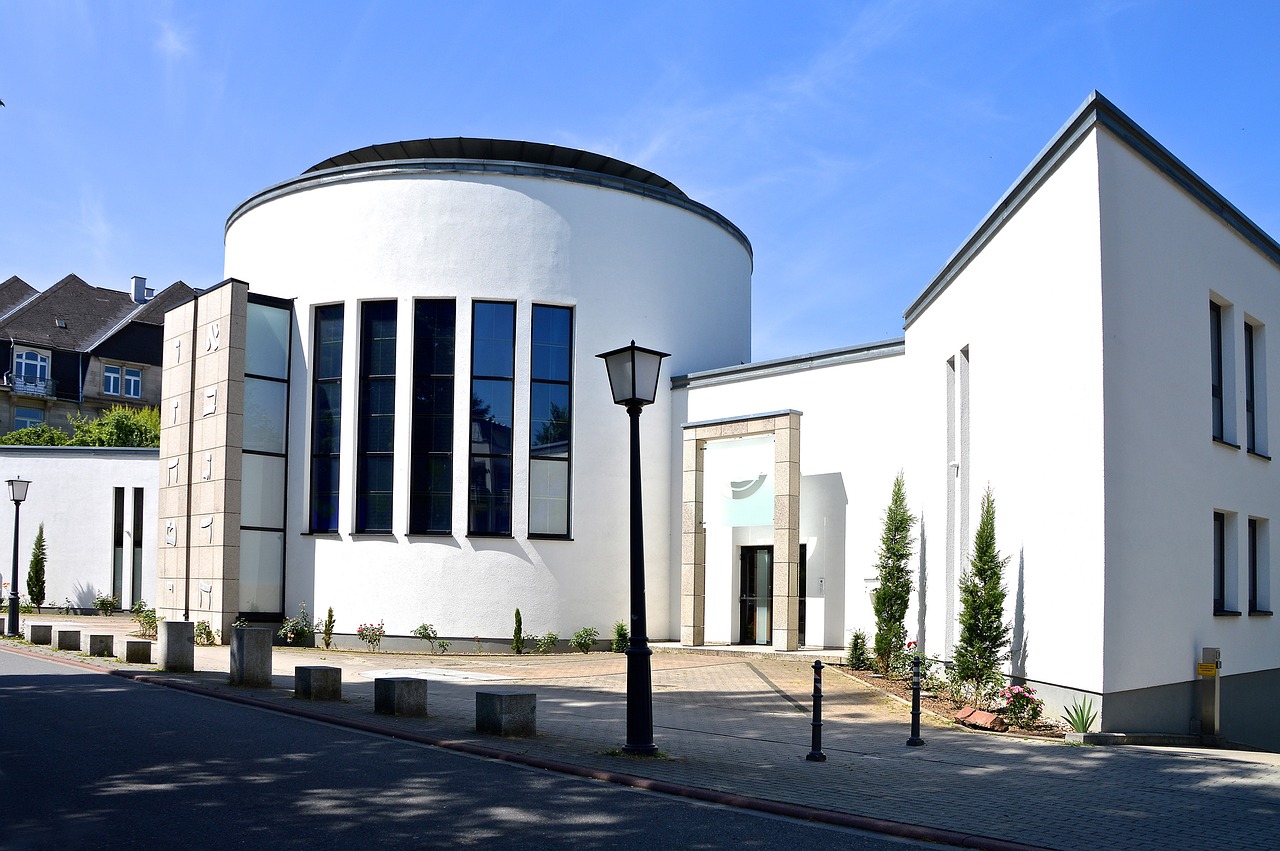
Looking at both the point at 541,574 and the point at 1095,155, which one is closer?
the point at 1095,155

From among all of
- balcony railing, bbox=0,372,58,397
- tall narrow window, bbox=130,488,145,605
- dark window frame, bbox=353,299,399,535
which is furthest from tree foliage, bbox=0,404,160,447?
dark window frame, bbox=353,299,399,535

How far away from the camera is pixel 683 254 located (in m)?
28.2

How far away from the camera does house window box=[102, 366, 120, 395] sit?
61.8 metres

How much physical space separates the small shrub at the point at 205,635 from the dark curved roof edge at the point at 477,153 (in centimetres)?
1154

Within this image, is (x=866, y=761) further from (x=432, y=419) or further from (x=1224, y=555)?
(x=432, y=419)

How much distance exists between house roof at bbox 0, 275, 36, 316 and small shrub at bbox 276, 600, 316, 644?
4691cm

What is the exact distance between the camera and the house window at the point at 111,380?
61844 millimetres

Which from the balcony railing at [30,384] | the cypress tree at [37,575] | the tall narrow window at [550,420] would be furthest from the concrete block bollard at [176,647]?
the balcony railing at [30,384]

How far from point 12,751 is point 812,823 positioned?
7.58 m

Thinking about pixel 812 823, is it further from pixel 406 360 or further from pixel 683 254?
pixel 683 254

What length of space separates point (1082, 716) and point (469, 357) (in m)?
16.0

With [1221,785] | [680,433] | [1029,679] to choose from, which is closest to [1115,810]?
[1221,785]

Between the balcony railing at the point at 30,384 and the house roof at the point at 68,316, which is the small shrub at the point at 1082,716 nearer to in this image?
the balcony railing at the point at 30,384

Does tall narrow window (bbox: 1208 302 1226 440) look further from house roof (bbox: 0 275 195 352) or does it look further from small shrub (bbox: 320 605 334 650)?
house roof (bbox: 0 275 195 352)
